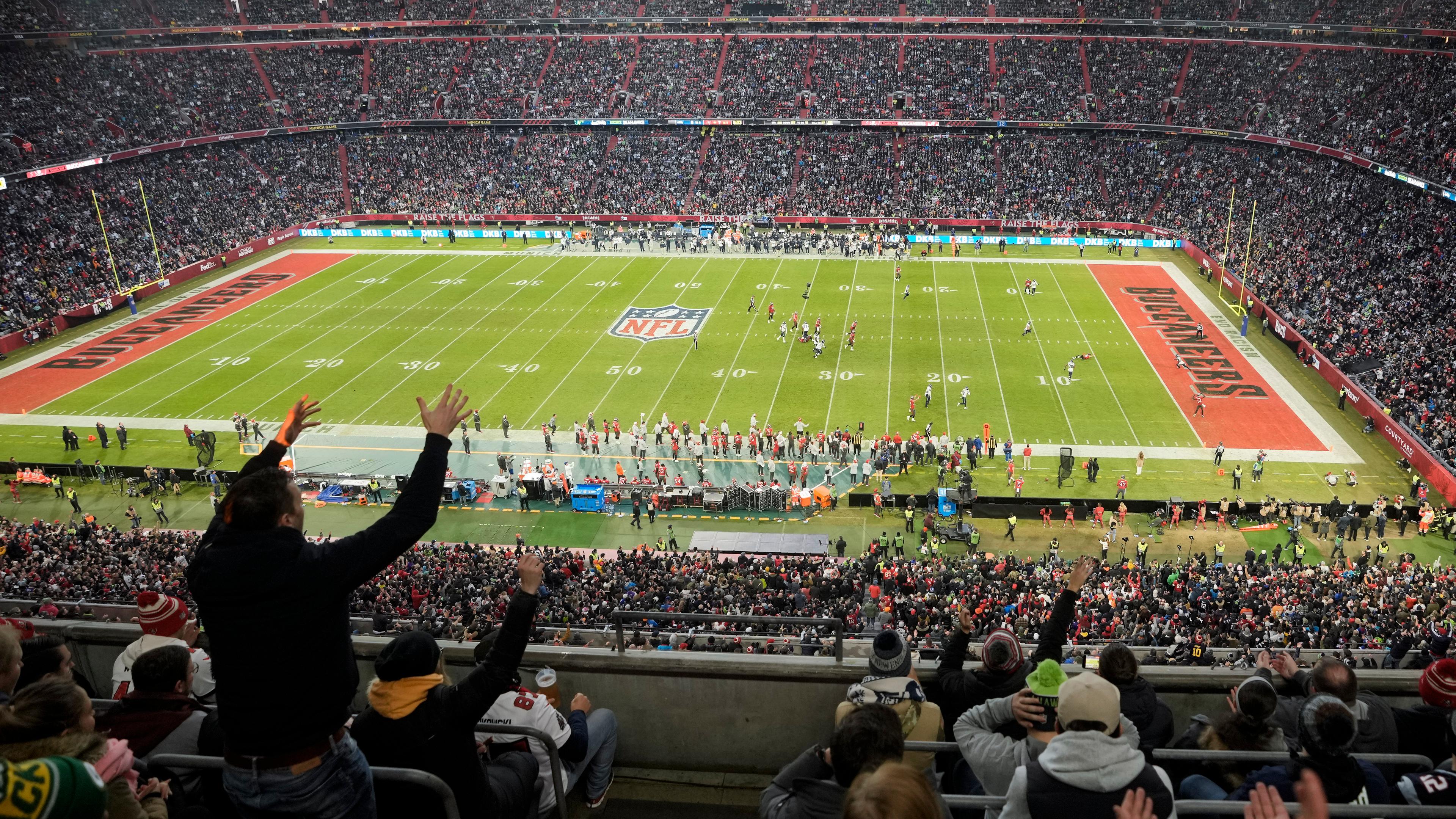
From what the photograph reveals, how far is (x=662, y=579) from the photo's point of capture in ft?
69.1

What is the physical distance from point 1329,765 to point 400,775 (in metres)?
4.71

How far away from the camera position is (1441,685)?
246 inches

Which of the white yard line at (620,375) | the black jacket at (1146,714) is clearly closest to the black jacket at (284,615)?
the black jacket at (1146,714)

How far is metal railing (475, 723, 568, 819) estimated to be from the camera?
225 inches

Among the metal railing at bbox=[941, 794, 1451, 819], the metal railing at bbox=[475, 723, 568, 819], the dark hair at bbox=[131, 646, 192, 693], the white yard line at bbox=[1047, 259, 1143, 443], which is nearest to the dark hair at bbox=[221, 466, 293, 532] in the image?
the metal railing at bbox=[475, 723, 568, 819]

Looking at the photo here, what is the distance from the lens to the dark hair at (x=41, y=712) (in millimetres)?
3928

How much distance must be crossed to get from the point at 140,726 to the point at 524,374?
38.0m

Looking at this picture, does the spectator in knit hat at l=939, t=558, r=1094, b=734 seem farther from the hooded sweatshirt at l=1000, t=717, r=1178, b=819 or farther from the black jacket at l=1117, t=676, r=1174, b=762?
the hooded sweatshirt at l=1000, t=717, r=1178, b=819

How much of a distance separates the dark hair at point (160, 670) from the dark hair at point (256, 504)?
1971mm

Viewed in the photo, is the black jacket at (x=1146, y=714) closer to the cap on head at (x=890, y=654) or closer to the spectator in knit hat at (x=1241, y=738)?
the spectator in knit hat at (x=1241, y=738)

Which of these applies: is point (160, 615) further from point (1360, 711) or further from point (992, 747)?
point (1360, 711)

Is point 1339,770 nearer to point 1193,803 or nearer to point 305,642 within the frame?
point 1193,803

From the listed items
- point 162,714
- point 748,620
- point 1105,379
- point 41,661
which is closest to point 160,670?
point 162,714

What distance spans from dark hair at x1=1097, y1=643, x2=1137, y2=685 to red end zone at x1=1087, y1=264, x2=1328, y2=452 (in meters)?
32.2
